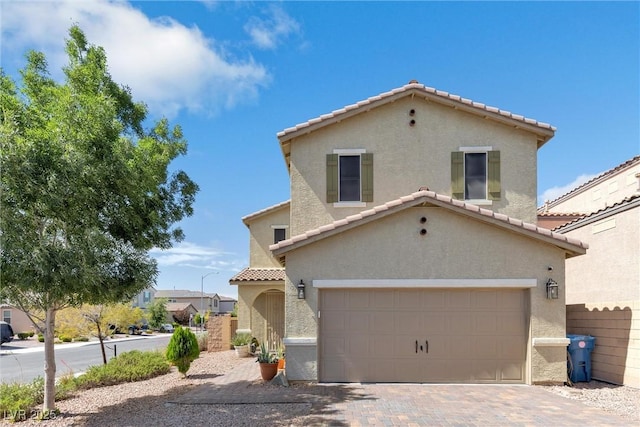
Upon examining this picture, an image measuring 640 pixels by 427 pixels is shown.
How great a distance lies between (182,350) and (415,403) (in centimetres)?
756

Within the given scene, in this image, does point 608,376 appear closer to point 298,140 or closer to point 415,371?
point 415,371

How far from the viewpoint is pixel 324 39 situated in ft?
48.2

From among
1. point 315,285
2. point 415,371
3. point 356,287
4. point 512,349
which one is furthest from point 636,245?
point 315,285

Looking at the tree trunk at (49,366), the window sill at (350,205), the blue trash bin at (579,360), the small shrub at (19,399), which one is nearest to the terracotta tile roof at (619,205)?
the blue trash bin at (579,360)

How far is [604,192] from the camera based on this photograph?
2167 cm

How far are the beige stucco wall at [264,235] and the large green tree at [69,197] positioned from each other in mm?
11399

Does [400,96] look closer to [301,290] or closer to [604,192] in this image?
[301,290]

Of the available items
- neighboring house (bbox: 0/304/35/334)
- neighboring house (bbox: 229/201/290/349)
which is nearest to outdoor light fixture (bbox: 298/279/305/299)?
neighboring house (bbox: 229/201/290/349)

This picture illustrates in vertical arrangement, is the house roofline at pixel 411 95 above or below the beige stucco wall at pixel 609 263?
above

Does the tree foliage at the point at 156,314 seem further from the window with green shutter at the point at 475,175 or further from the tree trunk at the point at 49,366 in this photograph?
the window with green shutter at the point at 475,175

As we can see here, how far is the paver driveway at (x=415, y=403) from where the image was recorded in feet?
28.3

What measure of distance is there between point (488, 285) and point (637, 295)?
402 centimetres

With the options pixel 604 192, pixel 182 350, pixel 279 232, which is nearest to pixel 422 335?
pixel 182 350

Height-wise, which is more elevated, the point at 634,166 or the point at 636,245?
the point at 634,166
